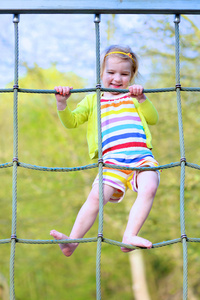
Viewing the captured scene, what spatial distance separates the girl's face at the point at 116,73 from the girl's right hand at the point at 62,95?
164 millimetres

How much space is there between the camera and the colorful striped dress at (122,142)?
1745 millimetres

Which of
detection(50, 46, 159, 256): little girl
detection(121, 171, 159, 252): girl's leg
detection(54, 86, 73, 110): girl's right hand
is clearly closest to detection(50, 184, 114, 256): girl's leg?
detection(50, 46, 159, 256): little girl

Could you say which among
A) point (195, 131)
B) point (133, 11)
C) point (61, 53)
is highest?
point (61, 53)

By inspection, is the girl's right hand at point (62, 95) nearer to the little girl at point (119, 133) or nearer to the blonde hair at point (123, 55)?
the little girl at point (119, 133)

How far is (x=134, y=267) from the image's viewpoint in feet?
28.3

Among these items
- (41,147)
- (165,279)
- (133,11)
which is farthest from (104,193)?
(165,279)

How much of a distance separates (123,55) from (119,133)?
10.4 inches

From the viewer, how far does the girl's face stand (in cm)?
180

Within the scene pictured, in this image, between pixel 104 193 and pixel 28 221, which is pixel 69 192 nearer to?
pixel 28 221

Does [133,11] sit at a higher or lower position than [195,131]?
lower

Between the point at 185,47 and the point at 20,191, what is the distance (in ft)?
10.7

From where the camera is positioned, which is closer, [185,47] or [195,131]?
[185,47]

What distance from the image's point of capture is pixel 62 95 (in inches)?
66.9

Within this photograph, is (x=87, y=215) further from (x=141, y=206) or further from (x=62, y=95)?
(x=62, y=95)
